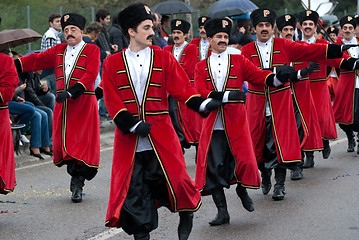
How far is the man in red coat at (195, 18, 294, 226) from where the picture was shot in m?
7.06

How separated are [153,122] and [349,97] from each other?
22.3ft

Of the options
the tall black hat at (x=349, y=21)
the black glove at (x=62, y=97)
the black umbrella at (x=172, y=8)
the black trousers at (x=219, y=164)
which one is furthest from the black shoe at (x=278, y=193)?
the black umbrella at (x=172, y=8)

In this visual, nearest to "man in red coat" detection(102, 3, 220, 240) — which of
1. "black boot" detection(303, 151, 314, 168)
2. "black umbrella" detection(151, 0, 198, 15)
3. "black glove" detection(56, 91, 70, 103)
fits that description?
"black glove" detection(56, 91, 70, 103)

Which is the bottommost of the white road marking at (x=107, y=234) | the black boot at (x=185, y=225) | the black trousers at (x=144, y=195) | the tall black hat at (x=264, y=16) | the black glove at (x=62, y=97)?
the white road marking at (x=107, y=234)

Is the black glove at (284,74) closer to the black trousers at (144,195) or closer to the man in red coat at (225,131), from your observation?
the man in red coat at (225,131)

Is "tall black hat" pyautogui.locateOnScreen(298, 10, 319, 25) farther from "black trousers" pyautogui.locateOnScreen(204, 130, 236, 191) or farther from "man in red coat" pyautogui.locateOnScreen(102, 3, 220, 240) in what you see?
"man in red coat" pyautogui.locateOnScreen(102, 3, 220, 240)

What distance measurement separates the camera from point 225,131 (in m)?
7.14

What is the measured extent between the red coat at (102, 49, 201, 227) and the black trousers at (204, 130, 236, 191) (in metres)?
1.22

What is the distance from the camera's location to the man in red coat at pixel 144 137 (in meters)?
5.61

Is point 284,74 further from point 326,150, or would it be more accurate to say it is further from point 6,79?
point 326,150

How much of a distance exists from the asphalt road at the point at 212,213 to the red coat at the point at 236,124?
0.46 m

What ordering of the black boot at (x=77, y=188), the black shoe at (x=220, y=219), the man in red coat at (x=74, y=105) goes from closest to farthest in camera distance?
the black shoe at (x=220, y=219) → the black boot at (x=77, y=188) → the man in red coat at (x=74, y=105)

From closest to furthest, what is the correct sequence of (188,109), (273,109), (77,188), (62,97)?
(62,97) < (273,109) < (77,188) < (188,109)

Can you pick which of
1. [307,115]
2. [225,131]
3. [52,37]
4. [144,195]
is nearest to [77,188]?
[225,131]
